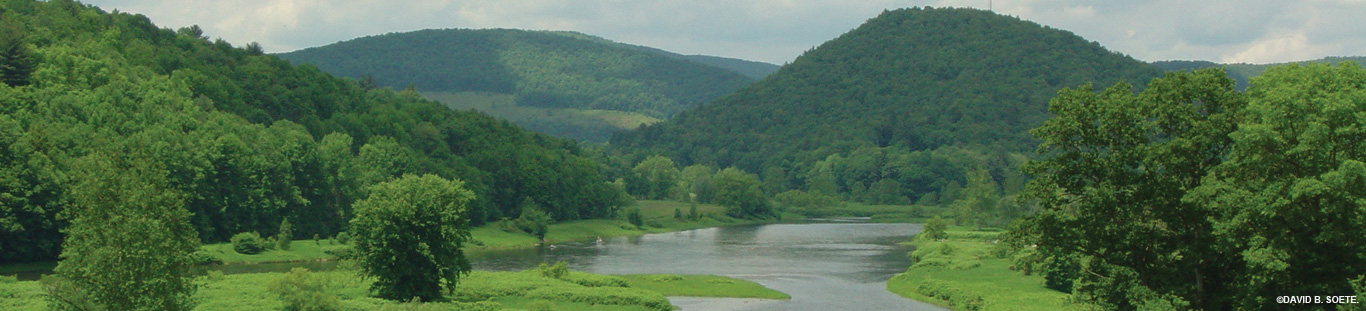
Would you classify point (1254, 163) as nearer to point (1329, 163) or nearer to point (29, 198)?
point (1329, 163)

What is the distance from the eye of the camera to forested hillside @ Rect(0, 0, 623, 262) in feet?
261

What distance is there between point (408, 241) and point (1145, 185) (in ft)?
118

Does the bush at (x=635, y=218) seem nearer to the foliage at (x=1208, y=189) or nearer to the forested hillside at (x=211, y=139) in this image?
the forested hillside at (x=211, y=139)

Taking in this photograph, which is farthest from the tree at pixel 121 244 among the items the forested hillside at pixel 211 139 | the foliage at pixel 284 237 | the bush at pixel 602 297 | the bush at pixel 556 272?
the foliage at pixel 284 237

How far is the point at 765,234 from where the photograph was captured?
158625mm

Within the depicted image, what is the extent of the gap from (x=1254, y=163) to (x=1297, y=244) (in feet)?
10.1

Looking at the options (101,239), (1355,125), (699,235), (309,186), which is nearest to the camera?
(1355,125)

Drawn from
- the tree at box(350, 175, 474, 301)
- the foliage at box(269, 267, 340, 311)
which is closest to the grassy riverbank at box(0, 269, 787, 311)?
the foliage at box(269, 267, 340, 311)

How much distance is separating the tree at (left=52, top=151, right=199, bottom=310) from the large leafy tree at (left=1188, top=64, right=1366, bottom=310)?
37.7 meters

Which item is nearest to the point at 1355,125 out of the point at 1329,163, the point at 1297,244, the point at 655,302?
the point at 1329,163

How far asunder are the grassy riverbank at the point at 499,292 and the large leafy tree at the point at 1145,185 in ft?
78.8

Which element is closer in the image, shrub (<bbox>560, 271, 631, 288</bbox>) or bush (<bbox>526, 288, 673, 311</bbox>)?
bush (<bbox>526, 288, 673, 311</bbox>)

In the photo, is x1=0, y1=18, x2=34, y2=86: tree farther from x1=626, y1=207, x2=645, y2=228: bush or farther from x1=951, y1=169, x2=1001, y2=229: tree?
x1=951, y1=169, x2=1001, y2=229: tree

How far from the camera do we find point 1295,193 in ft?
120
